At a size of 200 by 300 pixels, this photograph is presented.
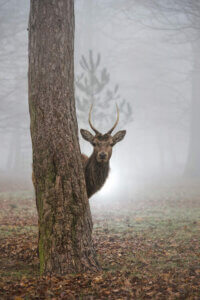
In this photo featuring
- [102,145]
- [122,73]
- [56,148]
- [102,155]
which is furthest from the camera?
[122,73]

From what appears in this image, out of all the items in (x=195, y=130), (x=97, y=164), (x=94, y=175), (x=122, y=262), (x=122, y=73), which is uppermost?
(x=122, y=73)

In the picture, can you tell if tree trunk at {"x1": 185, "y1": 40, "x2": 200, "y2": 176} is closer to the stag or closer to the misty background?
the misty background

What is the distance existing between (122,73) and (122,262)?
38.0 metres

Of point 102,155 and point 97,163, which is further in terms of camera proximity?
point 97,163

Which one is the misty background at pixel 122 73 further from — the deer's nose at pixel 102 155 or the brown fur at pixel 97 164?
the deer's nose at pixel 102 155

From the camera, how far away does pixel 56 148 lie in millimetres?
4992

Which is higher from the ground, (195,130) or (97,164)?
(195,130)

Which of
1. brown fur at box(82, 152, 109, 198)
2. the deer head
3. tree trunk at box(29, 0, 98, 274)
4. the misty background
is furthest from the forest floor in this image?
the misty background

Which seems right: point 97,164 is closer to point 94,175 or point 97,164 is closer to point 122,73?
point 94,175

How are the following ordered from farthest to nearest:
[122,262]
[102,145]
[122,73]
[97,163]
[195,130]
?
1. [122,73]
2. [195,130]
3. [97,163]
4. [102,145]
5. [122,262]

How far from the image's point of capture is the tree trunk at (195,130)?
28111 millimetres

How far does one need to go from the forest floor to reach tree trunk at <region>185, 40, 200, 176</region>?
1839 cm

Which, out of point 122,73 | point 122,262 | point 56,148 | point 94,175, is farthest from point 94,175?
point 122,73

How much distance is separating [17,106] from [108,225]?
2289 cm
